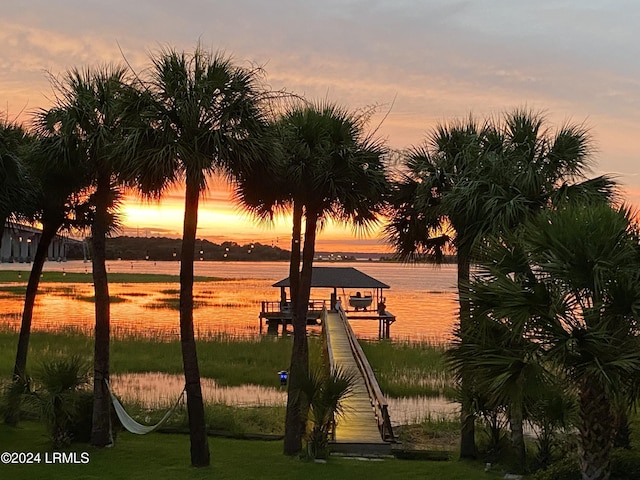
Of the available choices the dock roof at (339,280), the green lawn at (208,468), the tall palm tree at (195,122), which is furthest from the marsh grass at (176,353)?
the tall palm tree at (195,122)

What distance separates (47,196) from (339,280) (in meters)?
32.0

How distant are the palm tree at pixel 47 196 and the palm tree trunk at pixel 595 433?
28.4ft

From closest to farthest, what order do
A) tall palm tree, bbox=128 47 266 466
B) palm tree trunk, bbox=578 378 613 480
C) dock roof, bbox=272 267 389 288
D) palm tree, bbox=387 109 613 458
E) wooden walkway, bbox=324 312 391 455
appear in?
1. palm tree trunk, bbox=578 378 613 480
2. tall palm tree, bbox=128 47 266 466
3. palm tree, bbox=387 109 613 458
4. wooden walkway, bbox=324 312 391 455
5. dock roof, bbox=272 267 389 288

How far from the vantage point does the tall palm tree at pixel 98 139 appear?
10.1 meters

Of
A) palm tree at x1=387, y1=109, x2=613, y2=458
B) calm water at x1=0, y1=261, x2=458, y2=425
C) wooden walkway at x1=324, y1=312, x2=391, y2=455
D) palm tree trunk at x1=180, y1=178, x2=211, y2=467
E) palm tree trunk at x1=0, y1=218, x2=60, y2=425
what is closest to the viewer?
palm tree trunk at x1=180, y1=178, x2=211, y2=467

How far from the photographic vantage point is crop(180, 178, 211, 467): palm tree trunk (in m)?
9.54

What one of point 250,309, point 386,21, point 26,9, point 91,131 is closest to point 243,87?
point 91,131

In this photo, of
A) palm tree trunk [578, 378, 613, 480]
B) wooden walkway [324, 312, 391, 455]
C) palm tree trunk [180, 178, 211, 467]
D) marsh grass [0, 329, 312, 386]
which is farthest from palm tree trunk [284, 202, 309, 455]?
marsh grass [0, 329, 312, 386]

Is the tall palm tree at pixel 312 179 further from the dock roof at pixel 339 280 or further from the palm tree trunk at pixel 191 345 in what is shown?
the dock roof at pixel 339 280

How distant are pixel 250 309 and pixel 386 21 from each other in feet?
154

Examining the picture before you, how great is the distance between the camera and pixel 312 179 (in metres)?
10.6

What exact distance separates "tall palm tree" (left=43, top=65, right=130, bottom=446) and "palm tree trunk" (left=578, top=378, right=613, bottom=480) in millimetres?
7318

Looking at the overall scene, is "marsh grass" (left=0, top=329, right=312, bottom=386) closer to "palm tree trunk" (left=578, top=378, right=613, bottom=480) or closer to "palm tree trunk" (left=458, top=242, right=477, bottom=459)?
"palm tree trunk" (left=458, top=242, right=477, bottom=459)

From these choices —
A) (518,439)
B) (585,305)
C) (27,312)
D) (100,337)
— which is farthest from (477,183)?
(27,312)
